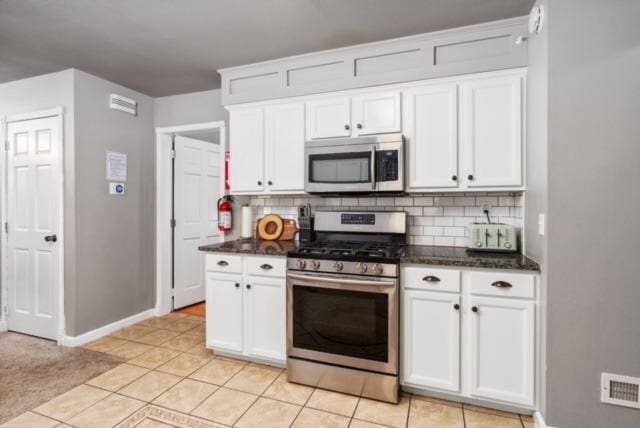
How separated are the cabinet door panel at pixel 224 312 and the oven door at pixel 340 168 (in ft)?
3.22

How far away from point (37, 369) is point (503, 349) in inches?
131

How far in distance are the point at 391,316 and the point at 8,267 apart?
377cm

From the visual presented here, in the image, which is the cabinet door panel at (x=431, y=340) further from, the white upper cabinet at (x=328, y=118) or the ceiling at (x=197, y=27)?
the ceiling at (x=197, y=27)

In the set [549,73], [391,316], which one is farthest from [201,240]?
[549,73]

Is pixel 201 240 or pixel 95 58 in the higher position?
pixel 95 58

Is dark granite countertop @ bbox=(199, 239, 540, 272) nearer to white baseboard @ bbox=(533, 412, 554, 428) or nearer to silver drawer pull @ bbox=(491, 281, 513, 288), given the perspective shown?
silver drawer pull @ bbox=(491, 281, 513, 288)

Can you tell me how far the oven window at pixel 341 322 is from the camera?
84.5 inches

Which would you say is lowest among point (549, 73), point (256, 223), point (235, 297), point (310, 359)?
point (310, 359)

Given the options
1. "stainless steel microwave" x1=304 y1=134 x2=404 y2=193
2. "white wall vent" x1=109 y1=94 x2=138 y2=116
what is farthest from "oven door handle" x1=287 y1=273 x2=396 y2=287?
"white wall vent" x1=109 y1=94 x2=138 y2=116

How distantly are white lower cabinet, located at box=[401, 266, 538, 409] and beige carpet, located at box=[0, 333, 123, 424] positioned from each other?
2342 millimetres

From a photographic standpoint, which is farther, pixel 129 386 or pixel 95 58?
pixel 95 58

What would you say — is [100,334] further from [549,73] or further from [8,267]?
[549,73]

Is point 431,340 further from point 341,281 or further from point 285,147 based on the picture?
point 285,147

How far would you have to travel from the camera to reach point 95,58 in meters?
2.79
